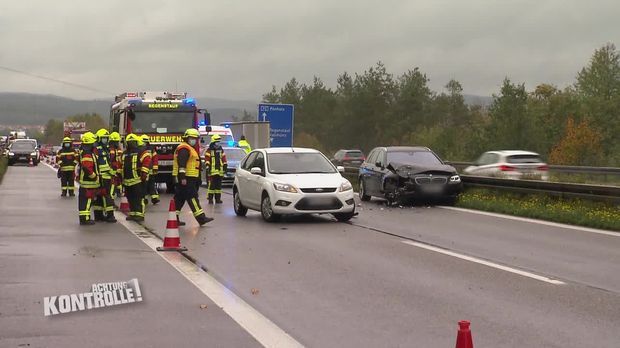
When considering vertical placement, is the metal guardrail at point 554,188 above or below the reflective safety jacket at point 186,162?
below

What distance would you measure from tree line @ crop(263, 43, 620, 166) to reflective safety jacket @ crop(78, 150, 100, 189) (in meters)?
46.6

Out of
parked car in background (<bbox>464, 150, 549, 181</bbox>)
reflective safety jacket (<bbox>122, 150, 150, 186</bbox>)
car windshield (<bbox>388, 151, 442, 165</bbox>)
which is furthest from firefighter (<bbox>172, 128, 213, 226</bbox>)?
parked car in background (<bbox>464, 150, 549, 181</bbox>)

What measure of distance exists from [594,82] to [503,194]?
66.8 m

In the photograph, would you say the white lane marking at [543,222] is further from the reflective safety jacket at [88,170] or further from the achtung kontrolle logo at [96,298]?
the achtung kontrolle logo at [96,298]

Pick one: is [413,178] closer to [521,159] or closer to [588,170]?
[521,159]

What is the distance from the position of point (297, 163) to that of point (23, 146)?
1630 inches

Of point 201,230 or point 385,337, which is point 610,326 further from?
point 201,230

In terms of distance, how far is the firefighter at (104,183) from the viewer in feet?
47.9

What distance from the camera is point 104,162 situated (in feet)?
48.4

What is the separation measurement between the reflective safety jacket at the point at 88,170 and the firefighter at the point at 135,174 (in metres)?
0.89

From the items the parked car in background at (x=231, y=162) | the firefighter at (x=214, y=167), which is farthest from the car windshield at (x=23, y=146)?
the firefighter at (x=214, y=167)

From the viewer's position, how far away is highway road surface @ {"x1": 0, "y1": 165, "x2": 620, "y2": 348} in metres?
6.21

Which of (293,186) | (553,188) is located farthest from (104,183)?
(553,188)

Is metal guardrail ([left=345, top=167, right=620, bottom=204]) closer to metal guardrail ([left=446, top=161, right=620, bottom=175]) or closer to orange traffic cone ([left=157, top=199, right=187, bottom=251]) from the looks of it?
metal guardrail ([left=446, top=161, right=620, bottom=175])
